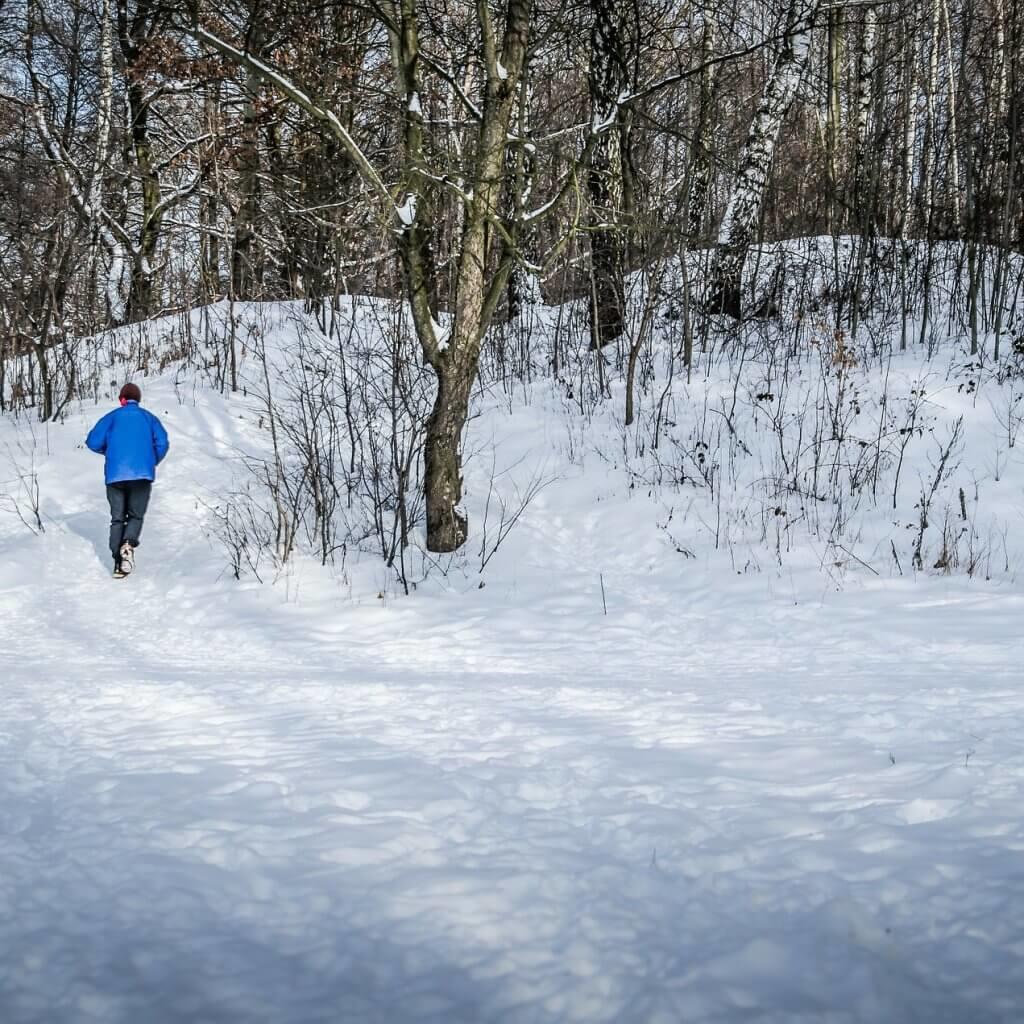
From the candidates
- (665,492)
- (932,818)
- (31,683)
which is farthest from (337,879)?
(665,492)

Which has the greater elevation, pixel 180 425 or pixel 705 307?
pixel 705 307

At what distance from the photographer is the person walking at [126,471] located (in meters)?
7.79

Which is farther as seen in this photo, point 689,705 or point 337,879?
point 689,705

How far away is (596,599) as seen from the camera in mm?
6789

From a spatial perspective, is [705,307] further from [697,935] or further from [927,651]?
[697,935]

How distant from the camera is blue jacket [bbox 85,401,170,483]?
779cm

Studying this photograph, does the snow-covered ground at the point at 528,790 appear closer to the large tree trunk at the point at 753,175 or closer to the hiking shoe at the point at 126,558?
the hiking shoe at the point at 126,558

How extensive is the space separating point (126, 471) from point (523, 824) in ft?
20.1

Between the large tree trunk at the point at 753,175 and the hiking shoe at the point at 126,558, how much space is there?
790 cm

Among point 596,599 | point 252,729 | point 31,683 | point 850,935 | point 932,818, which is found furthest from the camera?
point 596,599

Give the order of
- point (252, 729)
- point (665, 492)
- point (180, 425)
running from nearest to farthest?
point (252, 729) < point (665, 492) < point (180, 425)

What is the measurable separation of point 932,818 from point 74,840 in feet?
9.17

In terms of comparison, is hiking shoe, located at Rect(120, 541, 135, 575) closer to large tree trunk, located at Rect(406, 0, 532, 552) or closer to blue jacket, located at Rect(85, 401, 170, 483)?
blue jacket, located at Rect(85, 401, 170, 483)

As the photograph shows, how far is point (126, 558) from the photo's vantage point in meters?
7.80
